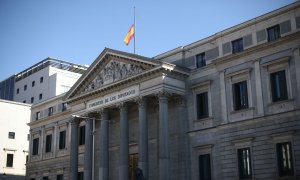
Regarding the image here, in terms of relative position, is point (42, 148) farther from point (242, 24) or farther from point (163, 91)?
point (242, 24)

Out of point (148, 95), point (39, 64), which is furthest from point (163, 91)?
point (39, 64)

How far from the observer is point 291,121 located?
1314 inches

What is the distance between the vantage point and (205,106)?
133 ft

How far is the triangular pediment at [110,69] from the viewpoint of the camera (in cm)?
4238

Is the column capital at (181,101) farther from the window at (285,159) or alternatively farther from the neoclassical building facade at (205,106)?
the window at (285,159)

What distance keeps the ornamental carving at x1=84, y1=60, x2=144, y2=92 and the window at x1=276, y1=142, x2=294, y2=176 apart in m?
15.7

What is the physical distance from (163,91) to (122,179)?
9.61 metres

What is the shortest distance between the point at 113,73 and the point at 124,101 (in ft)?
13.1

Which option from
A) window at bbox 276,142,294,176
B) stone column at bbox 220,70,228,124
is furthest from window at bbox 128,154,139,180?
window at bbox 276,142,294,176

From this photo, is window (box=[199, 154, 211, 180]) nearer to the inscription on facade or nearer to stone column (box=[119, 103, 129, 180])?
stone column (box=[119, 103, 129, 180])

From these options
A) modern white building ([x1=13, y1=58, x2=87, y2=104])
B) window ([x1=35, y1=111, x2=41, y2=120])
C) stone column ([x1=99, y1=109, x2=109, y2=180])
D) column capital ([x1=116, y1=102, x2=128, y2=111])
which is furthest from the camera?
modern white building ([x1=13, y1=58, x2=87, y2=104])

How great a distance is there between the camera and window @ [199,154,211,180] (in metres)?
39.1

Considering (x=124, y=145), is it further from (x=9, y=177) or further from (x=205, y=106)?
(x=9, y=177)

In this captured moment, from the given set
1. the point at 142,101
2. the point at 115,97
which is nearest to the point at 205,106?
the point at 142,101
